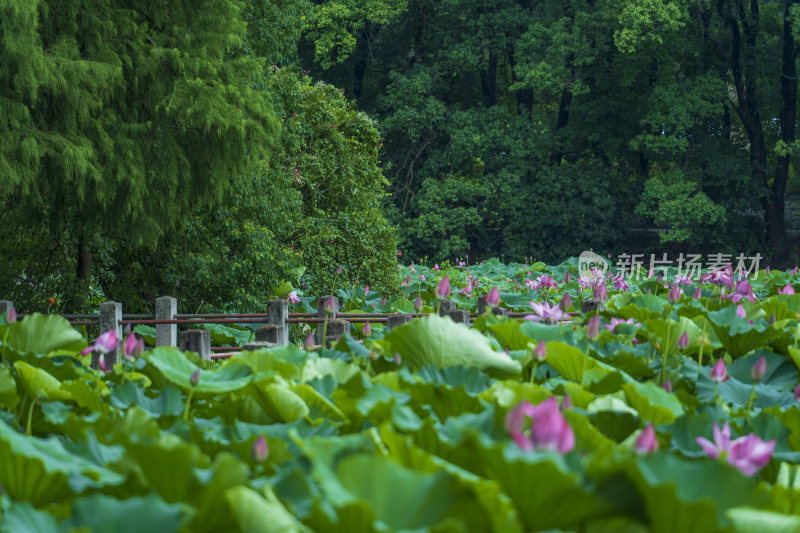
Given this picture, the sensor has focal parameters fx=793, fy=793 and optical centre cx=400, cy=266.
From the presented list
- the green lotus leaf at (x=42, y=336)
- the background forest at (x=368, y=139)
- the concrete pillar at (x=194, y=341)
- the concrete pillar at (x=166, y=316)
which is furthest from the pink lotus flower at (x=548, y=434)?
the background forest at (x=368, y=139)

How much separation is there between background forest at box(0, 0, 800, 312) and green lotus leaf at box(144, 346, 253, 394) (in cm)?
458

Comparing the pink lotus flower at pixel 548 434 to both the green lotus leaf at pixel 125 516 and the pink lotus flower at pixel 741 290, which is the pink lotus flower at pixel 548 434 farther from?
the pink lotus flower at pixel 741 290

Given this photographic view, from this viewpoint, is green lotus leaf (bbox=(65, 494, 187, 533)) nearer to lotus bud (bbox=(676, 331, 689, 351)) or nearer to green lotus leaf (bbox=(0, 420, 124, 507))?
green lotus leaf (bbox=(0, 420, 124, 507))

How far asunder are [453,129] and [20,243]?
1593cm

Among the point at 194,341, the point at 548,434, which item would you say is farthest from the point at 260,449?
the point at 194,341

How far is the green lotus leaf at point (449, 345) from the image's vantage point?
1.93m

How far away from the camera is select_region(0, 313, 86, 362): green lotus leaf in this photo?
1989 millimetres

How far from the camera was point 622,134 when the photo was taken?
22938 millimetres

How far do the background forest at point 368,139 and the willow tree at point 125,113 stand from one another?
0.07 feet

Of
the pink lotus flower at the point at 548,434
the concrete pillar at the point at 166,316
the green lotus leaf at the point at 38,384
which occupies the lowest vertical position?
the concrete pillar at the point at 166,316

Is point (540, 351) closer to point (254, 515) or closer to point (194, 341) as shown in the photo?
point (254, 515)

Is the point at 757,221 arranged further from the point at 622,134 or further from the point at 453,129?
the point at 453,129

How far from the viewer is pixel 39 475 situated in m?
1.07

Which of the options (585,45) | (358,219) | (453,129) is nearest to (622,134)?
(585,45)
